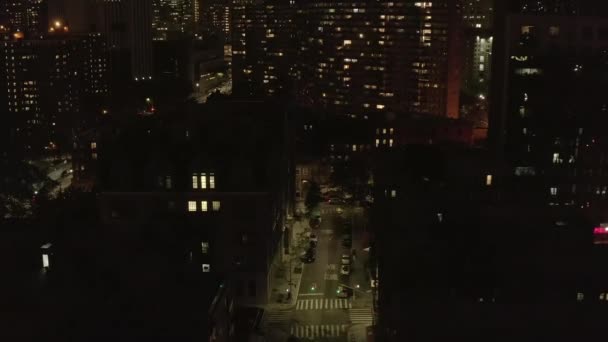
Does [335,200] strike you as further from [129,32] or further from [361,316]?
[129,32]

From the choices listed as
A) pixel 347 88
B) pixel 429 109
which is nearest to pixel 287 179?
pixel 429 109

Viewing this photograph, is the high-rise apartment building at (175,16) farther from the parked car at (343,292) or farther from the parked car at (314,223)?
the parked car at (343,292)

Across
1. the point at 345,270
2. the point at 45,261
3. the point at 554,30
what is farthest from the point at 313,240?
the point at 554,30

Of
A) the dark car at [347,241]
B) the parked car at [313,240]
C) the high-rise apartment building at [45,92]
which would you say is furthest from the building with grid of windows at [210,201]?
the high-rise apartment building at [45,92]

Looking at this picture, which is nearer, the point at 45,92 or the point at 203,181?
the point at 203,181

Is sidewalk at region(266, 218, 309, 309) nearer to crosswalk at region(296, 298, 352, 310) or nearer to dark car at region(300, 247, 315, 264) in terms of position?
dark car at region(300, 247, 315, 264)

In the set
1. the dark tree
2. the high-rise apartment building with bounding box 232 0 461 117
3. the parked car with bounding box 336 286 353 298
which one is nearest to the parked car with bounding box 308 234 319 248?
the dark tree
